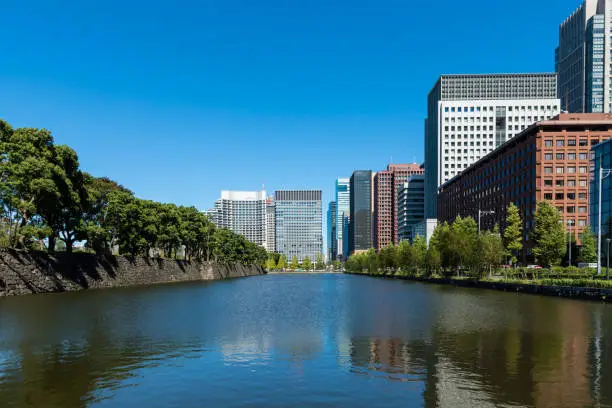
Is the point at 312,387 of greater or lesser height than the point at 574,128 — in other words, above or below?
below

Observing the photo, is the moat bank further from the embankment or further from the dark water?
the embankment

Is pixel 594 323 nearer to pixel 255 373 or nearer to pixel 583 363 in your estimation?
pixel 583 363

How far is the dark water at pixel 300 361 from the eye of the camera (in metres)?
16.7

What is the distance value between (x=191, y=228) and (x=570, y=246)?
9245 cm

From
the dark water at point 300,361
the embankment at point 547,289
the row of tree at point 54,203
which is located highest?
the row of tree at point 54,203

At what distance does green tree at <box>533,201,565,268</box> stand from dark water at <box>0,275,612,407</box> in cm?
5977

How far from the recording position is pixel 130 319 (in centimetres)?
3644

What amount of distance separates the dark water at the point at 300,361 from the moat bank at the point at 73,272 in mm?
20038

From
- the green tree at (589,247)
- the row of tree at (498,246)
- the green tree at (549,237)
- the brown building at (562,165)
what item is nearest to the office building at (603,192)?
the green tree at (589,247)

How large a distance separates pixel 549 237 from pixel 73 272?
8465cm

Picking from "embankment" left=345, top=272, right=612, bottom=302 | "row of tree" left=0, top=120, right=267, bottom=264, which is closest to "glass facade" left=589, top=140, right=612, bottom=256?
"embankment" left=345, top=272, right=612, bottom=302

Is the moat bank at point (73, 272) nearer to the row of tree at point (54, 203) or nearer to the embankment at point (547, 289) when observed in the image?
the row of tree at point (54, 203)

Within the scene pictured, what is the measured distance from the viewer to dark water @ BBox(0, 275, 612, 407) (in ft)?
54.7

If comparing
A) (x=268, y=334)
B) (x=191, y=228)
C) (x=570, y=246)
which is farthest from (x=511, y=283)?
(x=191, y=228)
